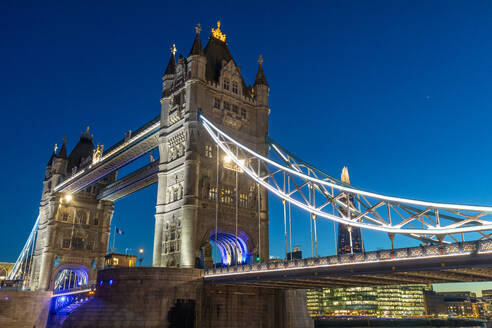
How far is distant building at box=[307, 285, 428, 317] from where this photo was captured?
16675 cm

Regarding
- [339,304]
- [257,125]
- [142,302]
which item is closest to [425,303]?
[339,304]

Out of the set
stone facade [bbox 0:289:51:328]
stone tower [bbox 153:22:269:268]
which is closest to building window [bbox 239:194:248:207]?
stone tower [bbox 153:22:269:268]

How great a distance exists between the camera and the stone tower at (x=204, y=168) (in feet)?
148

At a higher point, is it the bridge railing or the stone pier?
the bridge railing

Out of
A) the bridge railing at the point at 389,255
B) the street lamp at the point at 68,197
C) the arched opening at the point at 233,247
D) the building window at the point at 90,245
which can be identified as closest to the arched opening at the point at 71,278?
the building window at the point at 90,245

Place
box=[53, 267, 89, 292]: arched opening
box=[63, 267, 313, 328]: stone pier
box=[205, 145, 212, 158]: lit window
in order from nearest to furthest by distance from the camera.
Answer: box=[63, 267, 313, 328]: stone pier < box=[205, 145, 212, 158]: lit window < box=[53, 267, 89, 292]: arched opening

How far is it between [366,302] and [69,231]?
125 m

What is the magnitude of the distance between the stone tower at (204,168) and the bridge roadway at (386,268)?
901 centimetres

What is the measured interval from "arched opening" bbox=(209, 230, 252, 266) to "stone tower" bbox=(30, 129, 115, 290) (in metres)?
32.0

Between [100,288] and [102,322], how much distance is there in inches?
140

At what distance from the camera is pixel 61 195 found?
77.8 meters

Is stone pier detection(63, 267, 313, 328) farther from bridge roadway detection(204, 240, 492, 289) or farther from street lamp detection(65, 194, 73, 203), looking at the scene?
street lamp detection(65, 194, 73, 203)

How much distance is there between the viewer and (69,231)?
250 feet

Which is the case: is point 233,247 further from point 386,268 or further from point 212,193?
point 386,268
